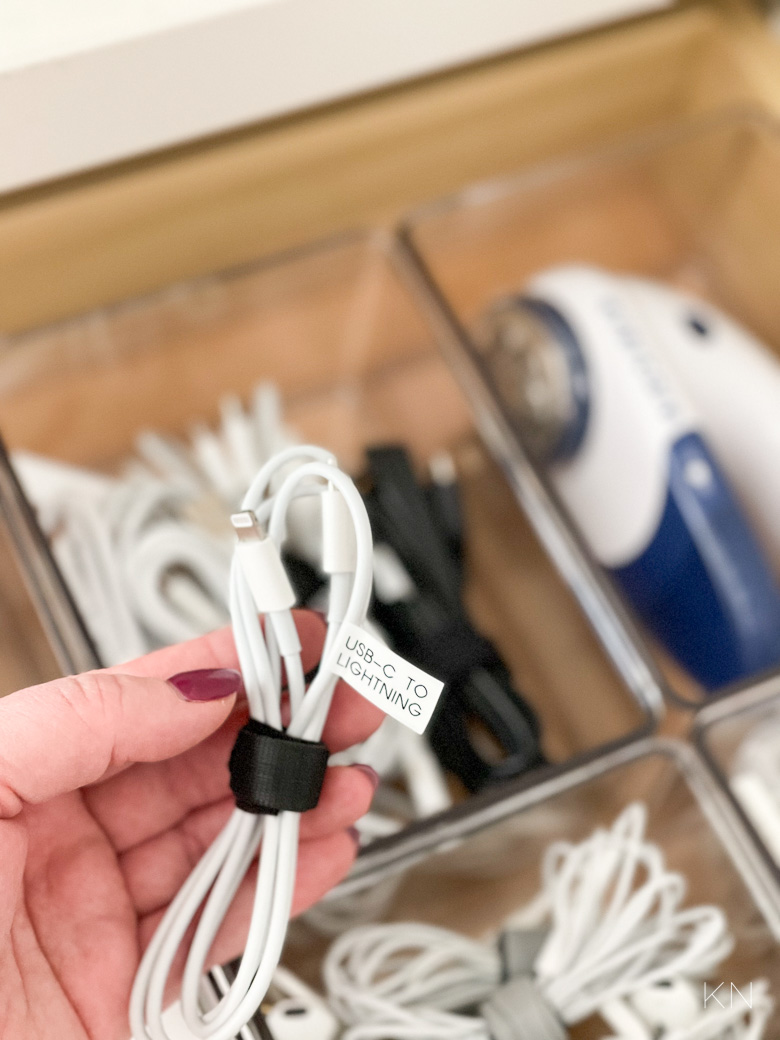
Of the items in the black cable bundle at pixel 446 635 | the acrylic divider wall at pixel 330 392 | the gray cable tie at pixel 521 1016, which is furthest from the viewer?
the acrylic divider wall at pixel 330 392

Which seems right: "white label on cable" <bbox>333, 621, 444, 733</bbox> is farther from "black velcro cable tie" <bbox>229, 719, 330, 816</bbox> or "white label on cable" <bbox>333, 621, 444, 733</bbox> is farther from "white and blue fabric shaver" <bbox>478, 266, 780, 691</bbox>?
"white and blue fabric shaver" <bbox>478, 266, 780, 691</bbox>

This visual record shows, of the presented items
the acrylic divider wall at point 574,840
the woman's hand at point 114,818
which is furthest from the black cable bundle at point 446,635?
the woman's hand at point 114,818

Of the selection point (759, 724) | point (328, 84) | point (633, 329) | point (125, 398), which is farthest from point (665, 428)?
point (125, 398)

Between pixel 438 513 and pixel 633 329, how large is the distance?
9.1 inches

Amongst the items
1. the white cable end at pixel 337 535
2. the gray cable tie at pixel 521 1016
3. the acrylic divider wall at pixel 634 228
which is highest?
the acrylic divider wall at pixel 634 228

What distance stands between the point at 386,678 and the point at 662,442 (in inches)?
17.0

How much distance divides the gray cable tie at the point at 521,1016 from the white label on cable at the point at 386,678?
255 millimetres

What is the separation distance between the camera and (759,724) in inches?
27.7

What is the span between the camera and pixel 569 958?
571 millimetres

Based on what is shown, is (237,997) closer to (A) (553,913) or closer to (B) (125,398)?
(A) (553,913)

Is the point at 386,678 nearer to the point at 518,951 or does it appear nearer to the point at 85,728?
the point at 85,728

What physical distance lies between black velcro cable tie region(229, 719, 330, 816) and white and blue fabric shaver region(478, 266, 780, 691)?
1.18 feet

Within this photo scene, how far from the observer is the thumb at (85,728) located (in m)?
0.40

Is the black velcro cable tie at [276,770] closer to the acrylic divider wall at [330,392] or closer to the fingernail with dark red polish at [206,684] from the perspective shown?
the fingernail with dark red polish at [206,684]
